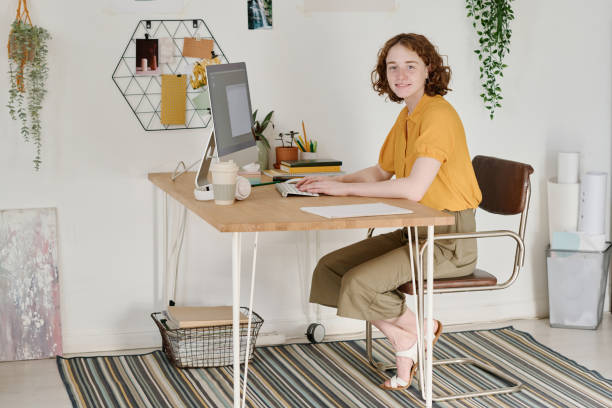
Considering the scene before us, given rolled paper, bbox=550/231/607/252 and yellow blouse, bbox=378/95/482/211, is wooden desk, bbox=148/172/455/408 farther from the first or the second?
rolled paper, bbox=550/231/607/252

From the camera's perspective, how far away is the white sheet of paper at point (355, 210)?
7.52ft

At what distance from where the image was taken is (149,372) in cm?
315

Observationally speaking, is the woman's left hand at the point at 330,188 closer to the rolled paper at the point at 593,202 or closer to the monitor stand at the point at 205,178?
the monitor stand at the point at 205,178

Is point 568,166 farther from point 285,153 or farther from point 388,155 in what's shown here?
point 285,153

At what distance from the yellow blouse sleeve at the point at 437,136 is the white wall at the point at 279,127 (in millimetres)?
922

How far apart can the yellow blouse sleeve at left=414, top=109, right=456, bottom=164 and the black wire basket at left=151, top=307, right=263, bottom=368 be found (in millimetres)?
1012

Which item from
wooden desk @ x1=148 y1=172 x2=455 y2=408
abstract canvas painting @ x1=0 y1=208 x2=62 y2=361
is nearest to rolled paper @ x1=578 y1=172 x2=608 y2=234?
wooden desk @ x1=148 y1=172 x2=455 y2=408

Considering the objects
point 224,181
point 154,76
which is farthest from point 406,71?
point 154,76

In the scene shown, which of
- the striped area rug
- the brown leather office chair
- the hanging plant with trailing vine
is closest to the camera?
the brown leather office chair

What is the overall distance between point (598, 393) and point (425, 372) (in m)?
0.69

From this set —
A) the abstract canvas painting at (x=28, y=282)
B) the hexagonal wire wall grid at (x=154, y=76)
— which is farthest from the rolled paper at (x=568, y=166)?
the abstract canvas painting at (x=28, y=282)

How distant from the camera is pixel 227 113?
2729 mm

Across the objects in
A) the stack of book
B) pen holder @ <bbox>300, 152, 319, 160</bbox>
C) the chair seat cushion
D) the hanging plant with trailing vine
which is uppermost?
the hanging plant with trailing vine

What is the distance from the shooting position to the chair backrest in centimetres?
292
